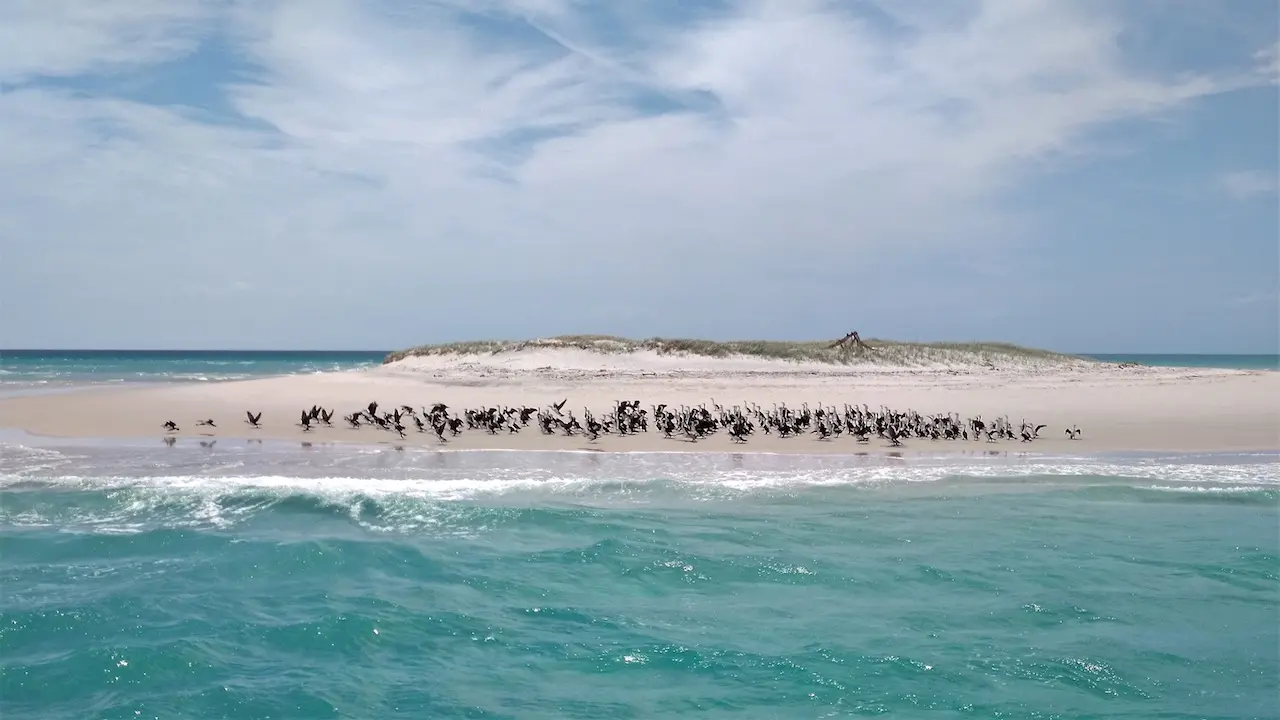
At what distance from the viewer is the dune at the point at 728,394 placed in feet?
50.4

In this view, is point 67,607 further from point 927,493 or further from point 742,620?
point 927,493

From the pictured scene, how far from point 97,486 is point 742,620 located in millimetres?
8985

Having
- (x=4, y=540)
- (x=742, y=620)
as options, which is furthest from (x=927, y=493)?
(x=4, y=540)

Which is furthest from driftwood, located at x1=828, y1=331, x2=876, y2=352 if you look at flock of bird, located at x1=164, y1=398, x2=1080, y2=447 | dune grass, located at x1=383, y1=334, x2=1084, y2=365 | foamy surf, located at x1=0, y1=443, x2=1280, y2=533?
foamy surf, located at x1=0, y1=443, x2=1280, y2=533

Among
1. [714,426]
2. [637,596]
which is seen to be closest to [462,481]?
[637,596]

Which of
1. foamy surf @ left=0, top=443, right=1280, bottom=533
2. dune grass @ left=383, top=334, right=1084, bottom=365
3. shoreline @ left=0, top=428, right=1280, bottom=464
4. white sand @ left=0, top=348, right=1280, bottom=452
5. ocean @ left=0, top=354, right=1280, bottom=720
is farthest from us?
dune grass @ left=383, top=334, right=1084, bottom=365

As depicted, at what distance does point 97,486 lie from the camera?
10.7 metres

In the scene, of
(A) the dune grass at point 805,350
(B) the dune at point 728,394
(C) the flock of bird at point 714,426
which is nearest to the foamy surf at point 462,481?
(B) the dune at point 728,394

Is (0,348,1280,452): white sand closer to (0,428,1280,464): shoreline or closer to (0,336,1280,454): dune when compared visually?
(0,336,1280,454): dune

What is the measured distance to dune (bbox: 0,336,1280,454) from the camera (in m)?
15.4

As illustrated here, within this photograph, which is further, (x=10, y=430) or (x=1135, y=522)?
(x=10, y=430)

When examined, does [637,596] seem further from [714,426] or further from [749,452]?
[714,426]

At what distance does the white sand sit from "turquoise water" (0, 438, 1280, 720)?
4.02m

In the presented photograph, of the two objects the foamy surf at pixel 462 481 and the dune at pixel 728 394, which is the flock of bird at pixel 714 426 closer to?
the dune at pixel 728 394
